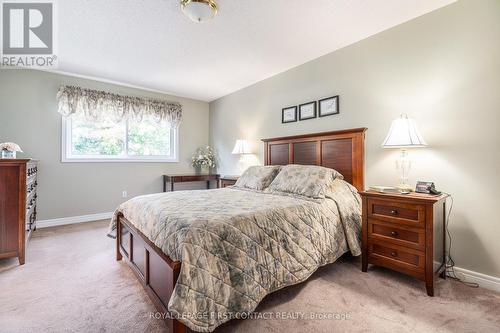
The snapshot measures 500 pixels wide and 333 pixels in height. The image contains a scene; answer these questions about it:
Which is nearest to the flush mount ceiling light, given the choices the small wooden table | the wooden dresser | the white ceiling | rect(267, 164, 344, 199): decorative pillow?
the white ceiling

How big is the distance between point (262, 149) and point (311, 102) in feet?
A: 3.87

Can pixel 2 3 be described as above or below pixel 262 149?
above

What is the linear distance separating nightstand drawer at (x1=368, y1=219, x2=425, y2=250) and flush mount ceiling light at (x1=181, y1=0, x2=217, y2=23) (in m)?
2.40

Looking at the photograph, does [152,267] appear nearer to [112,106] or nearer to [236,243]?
[236,243]

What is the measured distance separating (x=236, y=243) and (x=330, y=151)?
6.39ft

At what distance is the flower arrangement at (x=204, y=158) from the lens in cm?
513

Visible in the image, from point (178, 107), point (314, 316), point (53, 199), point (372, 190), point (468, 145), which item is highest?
point (178, 107)

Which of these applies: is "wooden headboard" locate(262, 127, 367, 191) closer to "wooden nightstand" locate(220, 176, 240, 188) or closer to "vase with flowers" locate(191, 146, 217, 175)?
"wooden nightstand" locate(220, 176, 240, 188)

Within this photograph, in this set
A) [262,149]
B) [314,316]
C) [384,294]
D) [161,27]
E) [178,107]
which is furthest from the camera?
[178,107]

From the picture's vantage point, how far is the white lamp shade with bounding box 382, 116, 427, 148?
80.9 inches

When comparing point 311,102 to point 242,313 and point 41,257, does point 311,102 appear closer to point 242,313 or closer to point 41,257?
point 242,313

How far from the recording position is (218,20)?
236 cm

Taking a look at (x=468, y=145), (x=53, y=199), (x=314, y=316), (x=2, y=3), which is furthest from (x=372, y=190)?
(x=53, y=199)

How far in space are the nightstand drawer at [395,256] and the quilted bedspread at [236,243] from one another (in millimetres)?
173
